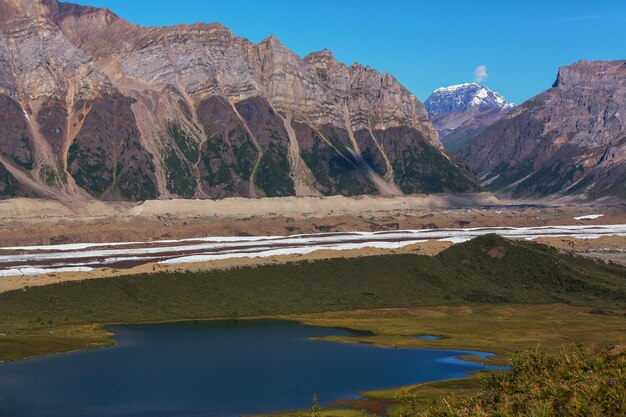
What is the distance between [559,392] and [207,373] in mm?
62380

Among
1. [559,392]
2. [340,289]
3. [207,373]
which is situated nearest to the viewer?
[559,392]

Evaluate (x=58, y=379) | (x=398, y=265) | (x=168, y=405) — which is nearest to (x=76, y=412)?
(x=168, y=405)

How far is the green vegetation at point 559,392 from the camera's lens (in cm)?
3859

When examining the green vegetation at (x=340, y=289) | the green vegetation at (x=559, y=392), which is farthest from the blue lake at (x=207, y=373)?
the green vegetation at (x=559, y=392)

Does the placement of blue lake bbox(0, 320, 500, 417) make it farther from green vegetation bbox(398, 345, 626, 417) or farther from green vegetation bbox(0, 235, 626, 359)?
green vegetation bbox(398, 345, 626, 417)

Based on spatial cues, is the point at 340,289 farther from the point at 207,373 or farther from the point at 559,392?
the point at 559,392

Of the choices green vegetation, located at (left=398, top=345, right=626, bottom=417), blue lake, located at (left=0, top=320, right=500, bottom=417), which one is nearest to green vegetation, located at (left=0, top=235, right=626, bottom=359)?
blue lake, located at (left=0, top=320, right=500, bottom=417)

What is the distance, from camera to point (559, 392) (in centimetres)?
4209

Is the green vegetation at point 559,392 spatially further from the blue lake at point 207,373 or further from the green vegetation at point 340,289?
the green vegetation at point 340,289

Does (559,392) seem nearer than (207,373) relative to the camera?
Yes

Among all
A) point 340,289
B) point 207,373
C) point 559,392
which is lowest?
point 207,373

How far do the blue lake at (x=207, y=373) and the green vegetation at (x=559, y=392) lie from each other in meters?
34.8

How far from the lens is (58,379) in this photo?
311ft

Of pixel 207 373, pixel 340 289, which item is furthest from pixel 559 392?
pixel 340 289
